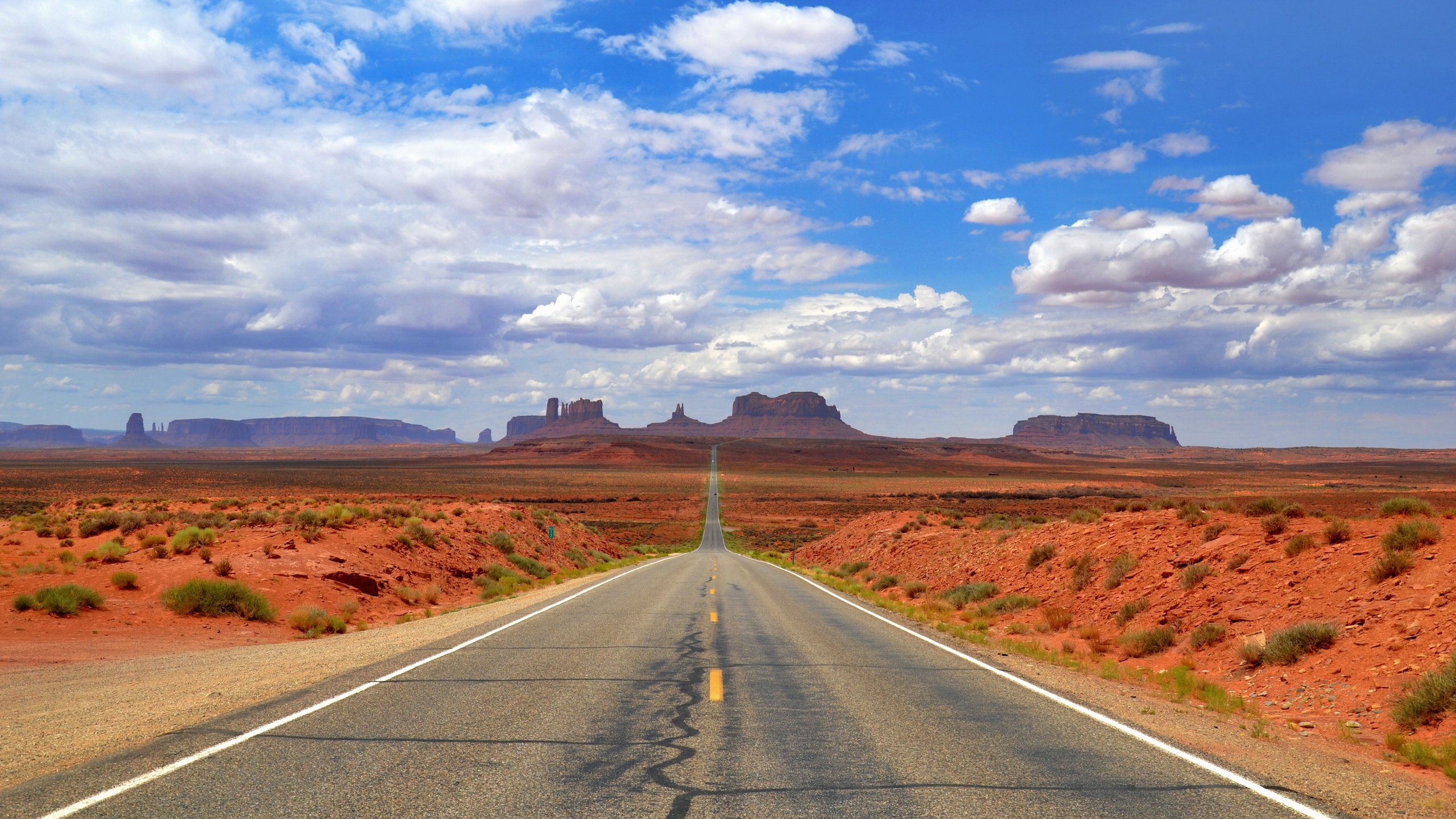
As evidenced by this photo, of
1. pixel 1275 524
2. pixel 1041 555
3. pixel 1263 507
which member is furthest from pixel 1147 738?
pixel 1041 555

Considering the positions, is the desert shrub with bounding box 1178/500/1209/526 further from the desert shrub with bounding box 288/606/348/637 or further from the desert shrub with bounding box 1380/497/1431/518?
the desert shrub with bounding box 288/606/348/637

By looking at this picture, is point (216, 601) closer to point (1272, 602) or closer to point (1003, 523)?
point (1272, 602)

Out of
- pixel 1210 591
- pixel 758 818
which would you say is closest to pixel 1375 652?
pixel 1210 591

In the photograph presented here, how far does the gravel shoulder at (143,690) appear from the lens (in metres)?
6.82

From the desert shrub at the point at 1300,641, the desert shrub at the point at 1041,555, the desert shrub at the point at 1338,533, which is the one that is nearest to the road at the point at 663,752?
the desert shrub at the point at 1300,641

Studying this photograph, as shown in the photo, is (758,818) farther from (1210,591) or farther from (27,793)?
(1210,591)

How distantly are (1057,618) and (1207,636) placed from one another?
4.49m

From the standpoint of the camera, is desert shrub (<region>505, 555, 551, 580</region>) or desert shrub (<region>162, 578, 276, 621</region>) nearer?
desert shrub (<region>162, 578, 276, 621</region>)

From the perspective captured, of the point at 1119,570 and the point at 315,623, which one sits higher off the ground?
the point at 1119,570

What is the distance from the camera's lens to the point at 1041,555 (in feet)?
73.2

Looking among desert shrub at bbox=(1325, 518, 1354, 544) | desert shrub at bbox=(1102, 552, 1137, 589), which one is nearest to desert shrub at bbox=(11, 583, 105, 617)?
desert shrub at bbox=(1102, 552, 1137, 589)

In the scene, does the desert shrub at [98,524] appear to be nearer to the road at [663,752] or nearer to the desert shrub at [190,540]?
the desert shrub at [190,540]

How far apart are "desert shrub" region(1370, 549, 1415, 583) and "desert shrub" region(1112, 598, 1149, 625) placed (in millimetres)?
4226

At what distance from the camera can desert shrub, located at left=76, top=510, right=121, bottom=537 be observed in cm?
2709
